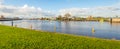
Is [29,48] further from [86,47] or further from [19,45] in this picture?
[86,47]

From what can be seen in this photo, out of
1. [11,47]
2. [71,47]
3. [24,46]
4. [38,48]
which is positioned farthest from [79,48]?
[11,47]

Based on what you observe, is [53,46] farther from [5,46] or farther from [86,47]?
[5,46]

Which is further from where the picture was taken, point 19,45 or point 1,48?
point 19,45

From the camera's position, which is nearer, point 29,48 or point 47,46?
point 29,48

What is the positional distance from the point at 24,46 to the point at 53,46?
262 centimetres

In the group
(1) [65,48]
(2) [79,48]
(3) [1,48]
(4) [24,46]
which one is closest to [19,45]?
(4) [24,46]


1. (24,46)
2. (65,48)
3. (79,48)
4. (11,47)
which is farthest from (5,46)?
(79,48)

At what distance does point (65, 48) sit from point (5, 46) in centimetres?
532

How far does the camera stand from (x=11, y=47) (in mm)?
15812

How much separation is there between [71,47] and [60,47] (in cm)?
102

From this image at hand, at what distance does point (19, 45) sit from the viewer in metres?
16.7

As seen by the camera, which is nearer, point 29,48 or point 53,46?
point 29,48

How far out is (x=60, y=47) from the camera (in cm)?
1628

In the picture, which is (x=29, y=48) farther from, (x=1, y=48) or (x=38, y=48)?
(x=1, y=48)
